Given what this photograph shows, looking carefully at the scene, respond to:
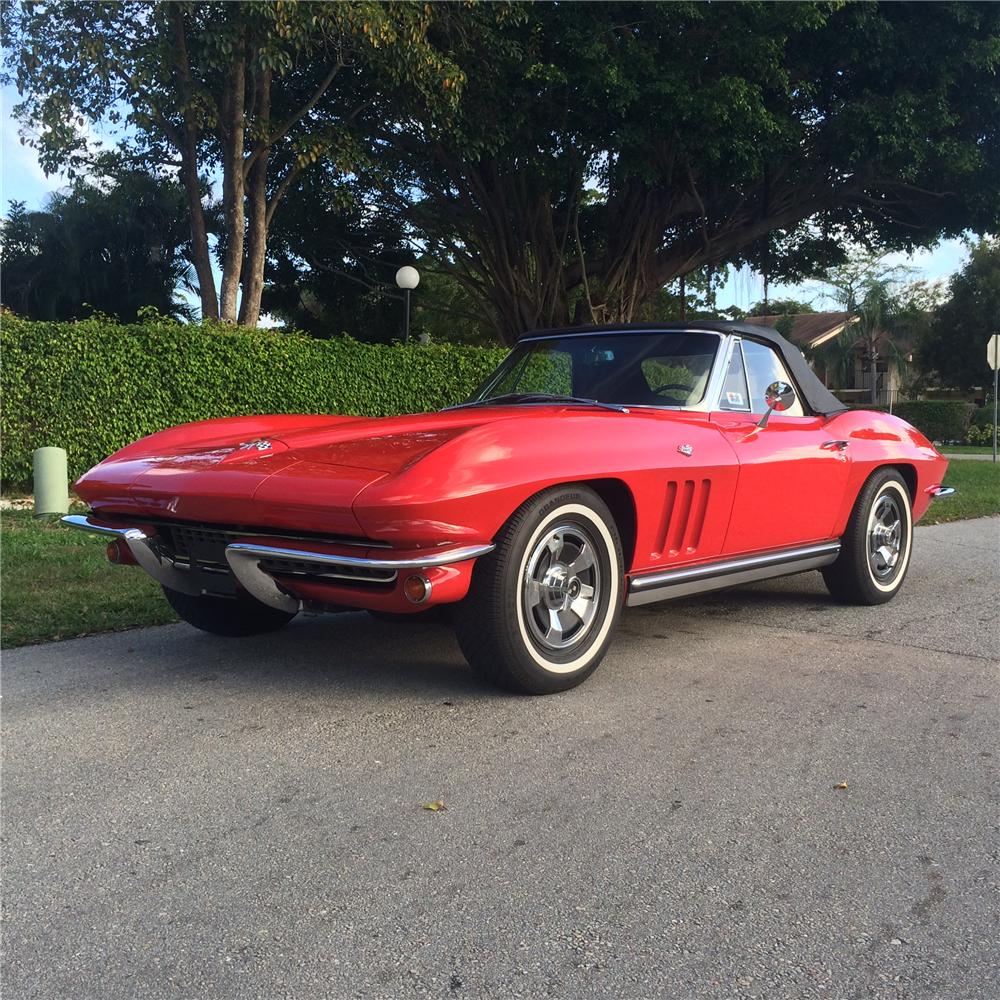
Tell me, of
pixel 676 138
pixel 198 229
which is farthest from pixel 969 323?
pixel 198 229

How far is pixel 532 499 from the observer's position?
3.62 meters

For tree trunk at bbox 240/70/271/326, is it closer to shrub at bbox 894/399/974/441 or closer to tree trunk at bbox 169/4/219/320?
tree trunk at bbox 169/4/219/320

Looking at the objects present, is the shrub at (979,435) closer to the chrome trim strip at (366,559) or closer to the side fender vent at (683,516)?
the side fender vent at (683,516)

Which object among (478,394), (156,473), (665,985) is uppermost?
(478,394)

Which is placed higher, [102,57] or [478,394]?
[102,57]

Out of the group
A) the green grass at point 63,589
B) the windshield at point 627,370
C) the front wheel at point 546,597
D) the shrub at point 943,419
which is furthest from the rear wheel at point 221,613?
the shrub at point 943,419

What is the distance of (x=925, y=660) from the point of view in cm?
443

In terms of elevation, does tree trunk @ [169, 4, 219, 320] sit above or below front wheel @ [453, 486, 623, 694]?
above

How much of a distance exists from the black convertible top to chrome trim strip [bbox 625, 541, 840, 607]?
30.3 inches

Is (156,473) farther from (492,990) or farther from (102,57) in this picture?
(102,57)

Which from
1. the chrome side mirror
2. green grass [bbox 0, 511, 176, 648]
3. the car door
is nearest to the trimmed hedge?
green grass [bbox 0, 511, 176, 648]

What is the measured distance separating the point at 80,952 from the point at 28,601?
382 cm

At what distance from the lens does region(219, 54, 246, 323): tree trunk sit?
1292 centimetres

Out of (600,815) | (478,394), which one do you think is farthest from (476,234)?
(600,815)
